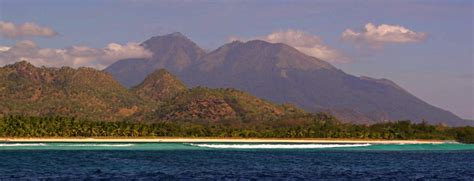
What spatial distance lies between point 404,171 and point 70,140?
121639mm

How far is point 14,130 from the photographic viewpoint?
199 meters

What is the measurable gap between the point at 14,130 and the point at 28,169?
120514 mm

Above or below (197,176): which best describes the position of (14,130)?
above

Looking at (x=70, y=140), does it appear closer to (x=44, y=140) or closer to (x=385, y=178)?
(x=44, y=140)

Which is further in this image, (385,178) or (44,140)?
(44,140)

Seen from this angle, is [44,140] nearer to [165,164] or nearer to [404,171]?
[165,164]

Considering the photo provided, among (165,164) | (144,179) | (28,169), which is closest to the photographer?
(144,179)

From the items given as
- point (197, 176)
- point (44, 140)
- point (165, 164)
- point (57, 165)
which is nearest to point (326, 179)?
point (197, 176)

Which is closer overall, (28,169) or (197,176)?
(197,176)

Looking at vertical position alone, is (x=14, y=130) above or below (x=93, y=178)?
above

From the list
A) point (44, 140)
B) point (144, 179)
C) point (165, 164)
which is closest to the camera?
point (144, 179)

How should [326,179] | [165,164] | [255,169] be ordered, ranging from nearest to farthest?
[326,179] → [255,169] → [165,164]

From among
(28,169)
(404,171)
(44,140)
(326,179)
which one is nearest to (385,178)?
(326,179)

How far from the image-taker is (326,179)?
77.3m
